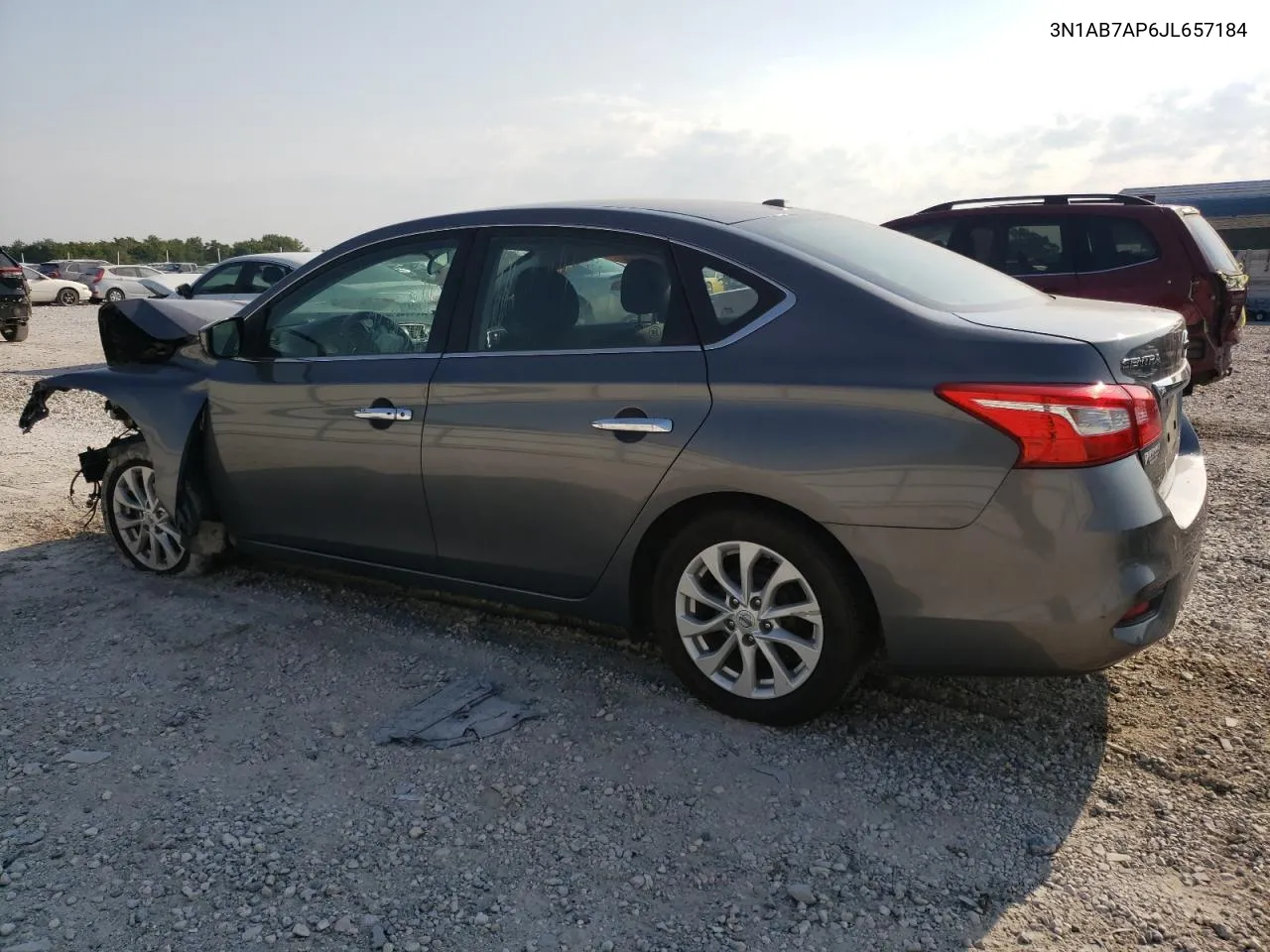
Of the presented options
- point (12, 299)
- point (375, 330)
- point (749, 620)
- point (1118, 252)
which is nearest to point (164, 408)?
point (375, 330)

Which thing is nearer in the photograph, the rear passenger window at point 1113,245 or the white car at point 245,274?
the rear passenger window at point 1113,245

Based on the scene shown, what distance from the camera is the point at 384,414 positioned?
3.99 meters

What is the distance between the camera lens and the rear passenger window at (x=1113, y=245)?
822 centimetres

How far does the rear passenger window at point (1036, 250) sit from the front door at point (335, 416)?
21.0ft

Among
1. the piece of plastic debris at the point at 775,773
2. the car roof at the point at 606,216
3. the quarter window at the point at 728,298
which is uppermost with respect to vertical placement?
the car roof at the point at 606,216

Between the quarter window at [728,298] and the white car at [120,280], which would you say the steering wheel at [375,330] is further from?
the white car at [120,280]

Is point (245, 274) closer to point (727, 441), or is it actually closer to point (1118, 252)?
point (1118, 252)

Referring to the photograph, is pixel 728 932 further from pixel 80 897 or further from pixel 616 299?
pixel 616 299

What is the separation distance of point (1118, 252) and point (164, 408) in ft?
23.7

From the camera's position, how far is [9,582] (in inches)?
194

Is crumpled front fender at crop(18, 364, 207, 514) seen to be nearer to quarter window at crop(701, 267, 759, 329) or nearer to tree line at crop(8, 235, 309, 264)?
quarter window at crop(701, 267, 759, 329)

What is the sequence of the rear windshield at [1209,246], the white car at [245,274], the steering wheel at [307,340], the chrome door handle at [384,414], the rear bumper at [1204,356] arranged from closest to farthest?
the chrome door handle at [384,414]
the steering wheel at [307,340]
the rear bumper at [1204,356]
the rear windshield at [1209,246]
the white car at [245,274]

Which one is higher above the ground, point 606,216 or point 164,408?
point 606,216

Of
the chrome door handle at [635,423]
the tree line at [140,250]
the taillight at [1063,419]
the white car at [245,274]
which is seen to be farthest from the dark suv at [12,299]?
the tree line at [140,250]
